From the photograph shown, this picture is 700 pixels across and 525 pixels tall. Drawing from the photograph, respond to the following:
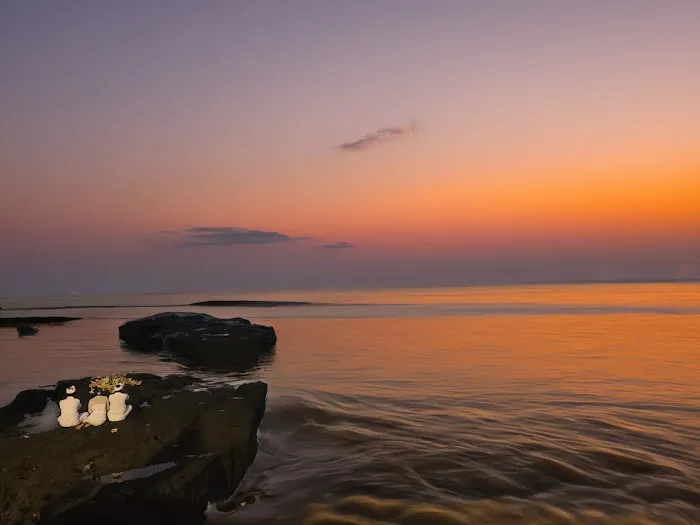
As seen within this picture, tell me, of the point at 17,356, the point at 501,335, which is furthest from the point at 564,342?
the point at 17,356

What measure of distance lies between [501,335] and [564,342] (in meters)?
6.38

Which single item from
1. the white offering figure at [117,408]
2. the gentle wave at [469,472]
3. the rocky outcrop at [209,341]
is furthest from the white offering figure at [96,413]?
the rocky outcrop at [209,341]

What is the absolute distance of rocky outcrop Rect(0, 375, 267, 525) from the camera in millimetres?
7504

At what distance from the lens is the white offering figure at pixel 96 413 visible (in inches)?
364

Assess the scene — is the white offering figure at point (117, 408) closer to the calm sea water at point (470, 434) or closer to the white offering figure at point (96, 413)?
the white offering figure at point (96, 413)

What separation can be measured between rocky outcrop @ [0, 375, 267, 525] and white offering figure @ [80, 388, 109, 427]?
150 millimetres

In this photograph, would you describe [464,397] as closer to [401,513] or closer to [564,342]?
[401,513]

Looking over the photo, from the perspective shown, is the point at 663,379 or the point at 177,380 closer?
the point at 177,380

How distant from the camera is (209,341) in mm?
29500

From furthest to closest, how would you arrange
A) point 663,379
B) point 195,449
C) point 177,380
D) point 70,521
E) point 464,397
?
point 663,379, point 464,397, point 177,380, point 195,449, point 70,521

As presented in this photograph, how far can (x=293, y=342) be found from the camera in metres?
38.1

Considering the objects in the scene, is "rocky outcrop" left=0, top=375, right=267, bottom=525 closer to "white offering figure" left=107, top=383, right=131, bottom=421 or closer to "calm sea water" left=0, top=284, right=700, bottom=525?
"white offering figure" left=107, top=383, right=131, bottom=421

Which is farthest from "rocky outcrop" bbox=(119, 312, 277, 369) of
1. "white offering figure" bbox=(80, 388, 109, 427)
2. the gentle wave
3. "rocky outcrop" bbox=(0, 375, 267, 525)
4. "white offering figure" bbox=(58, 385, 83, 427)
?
"white offering figure" bbox=(58, 385, 83, 427)

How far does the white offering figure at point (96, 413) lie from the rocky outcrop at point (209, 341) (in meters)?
16.4
